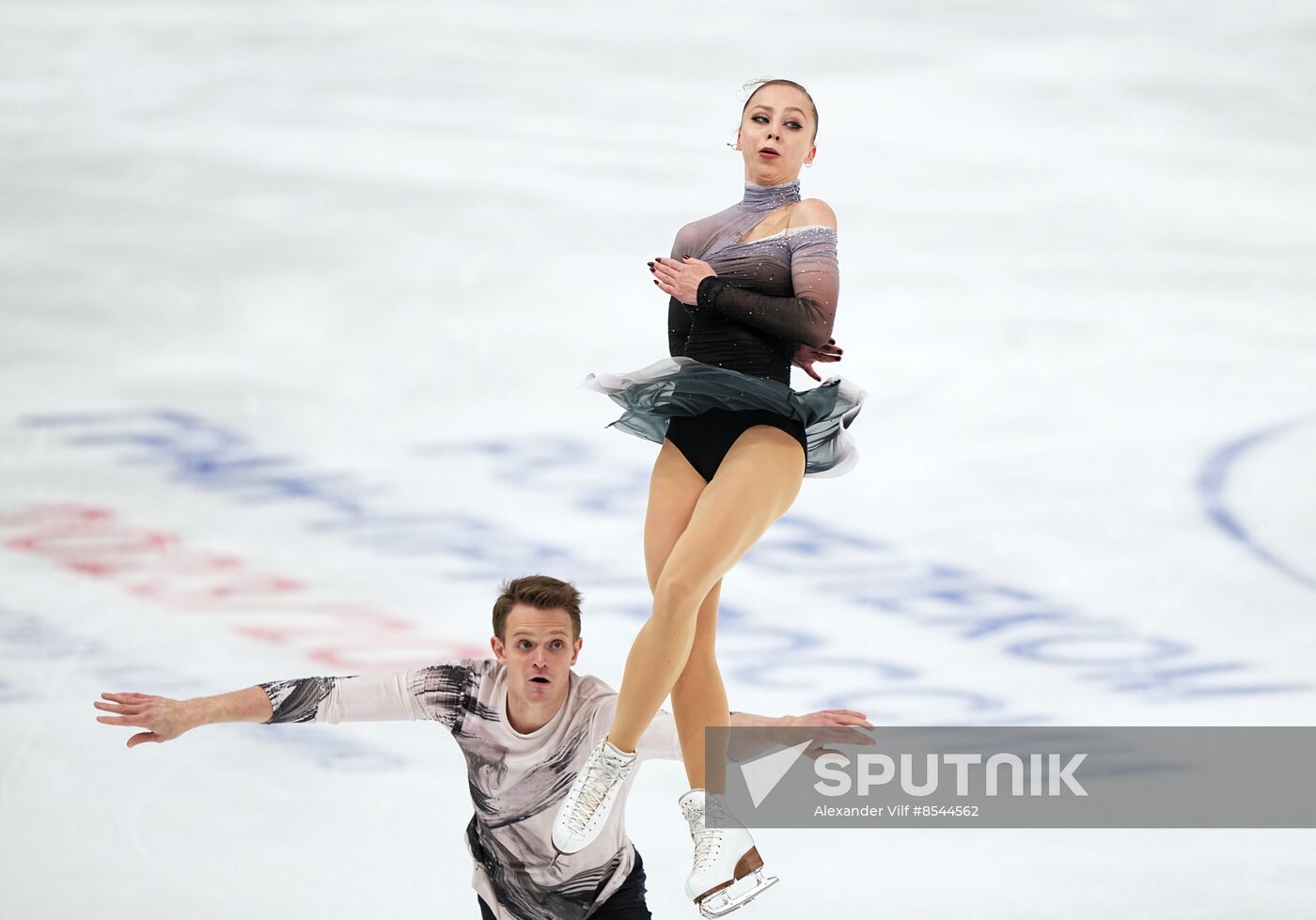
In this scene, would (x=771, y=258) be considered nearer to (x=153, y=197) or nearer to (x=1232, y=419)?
(x=1232, y=419)

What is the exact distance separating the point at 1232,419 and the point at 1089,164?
127cm

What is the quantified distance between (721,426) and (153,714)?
1.49m

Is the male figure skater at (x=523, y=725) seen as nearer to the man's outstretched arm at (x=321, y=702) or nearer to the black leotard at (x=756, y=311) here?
the man's outstretched arm at (x=321, y=702)

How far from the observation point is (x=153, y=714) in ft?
12.4

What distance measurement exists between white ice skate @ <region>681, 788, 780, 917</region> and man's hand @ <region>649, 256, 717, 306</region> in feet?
3.74

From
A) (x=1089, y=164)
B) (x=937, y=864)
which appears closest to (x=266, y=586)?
(x=937, y=864)

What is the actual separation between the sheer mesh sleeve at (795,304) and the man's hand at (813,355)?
0.44 ft

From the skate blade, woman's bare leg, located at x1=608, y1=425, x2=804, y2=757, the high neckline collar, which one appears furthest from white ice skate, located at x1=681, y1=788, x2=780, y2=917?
the high neckline collar

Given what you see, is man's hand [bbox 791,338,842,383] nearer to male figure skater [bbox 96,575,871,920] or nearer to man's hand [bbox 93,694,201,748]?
male figure skater [bbox 96,575,871,920]

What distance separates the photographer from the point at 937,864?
17.5ft

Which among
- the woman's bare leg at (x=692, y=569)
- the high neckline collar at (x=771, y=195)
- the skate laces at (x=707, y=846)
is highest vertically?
the high neckline collar at (x=771, y=195)

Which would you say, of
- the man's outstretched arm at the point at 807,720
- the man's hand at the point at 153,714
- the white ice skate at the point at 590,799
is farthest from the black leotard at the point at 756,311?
the man's hand at the point at 153,714

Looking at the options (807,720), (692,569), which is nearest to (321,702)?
(692,569)

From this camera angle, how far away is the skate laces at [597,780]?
360cm
